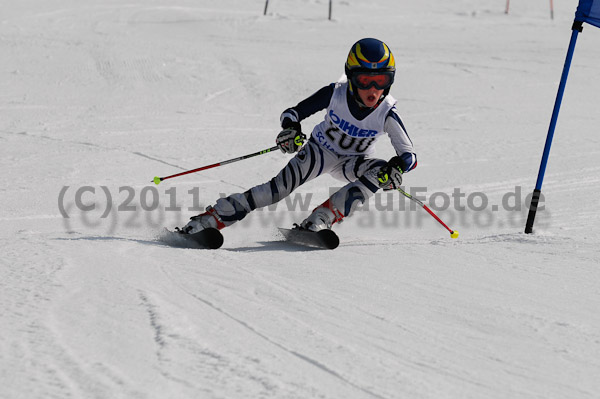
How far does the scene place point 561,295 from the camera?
379 centimetres

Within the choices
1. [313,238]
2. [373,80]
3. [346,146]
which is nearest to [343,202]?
[313,238]

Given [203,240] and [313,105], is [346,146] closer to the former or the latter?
[313,105]

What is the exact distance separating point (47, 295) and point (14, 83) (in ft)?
26.0

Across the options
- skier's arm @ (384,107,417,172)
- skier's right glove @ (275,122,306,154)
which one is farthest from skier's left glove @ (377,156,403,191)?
skier's right glove @ (275,122,306,154)

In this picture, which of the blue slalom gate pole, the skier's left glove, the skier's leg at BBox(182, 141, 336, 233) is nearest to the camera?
the skier's left glove

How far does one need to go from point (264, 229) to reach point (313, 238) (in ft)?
3.76

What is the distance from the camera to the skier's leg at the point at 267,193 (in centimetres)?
531

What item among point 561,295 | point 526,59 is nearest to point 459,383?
point 561,295

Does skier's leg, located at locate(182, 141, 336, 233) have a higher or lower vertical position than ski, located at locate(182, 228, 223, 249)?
higher

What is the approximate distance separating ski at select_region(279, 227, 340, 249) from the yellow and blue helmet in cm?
103

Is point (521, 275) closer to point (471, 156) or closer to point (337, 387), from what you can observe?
point (337, 387)

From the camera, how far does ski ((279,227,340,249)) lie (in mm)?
5008

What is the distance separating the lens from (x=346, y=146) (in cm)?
561

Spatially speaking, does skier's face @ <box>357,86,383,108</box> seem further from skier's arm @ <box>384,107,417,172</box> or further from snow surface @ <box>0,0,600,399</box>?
snow surface @ <box>0,0,600,399</box>
